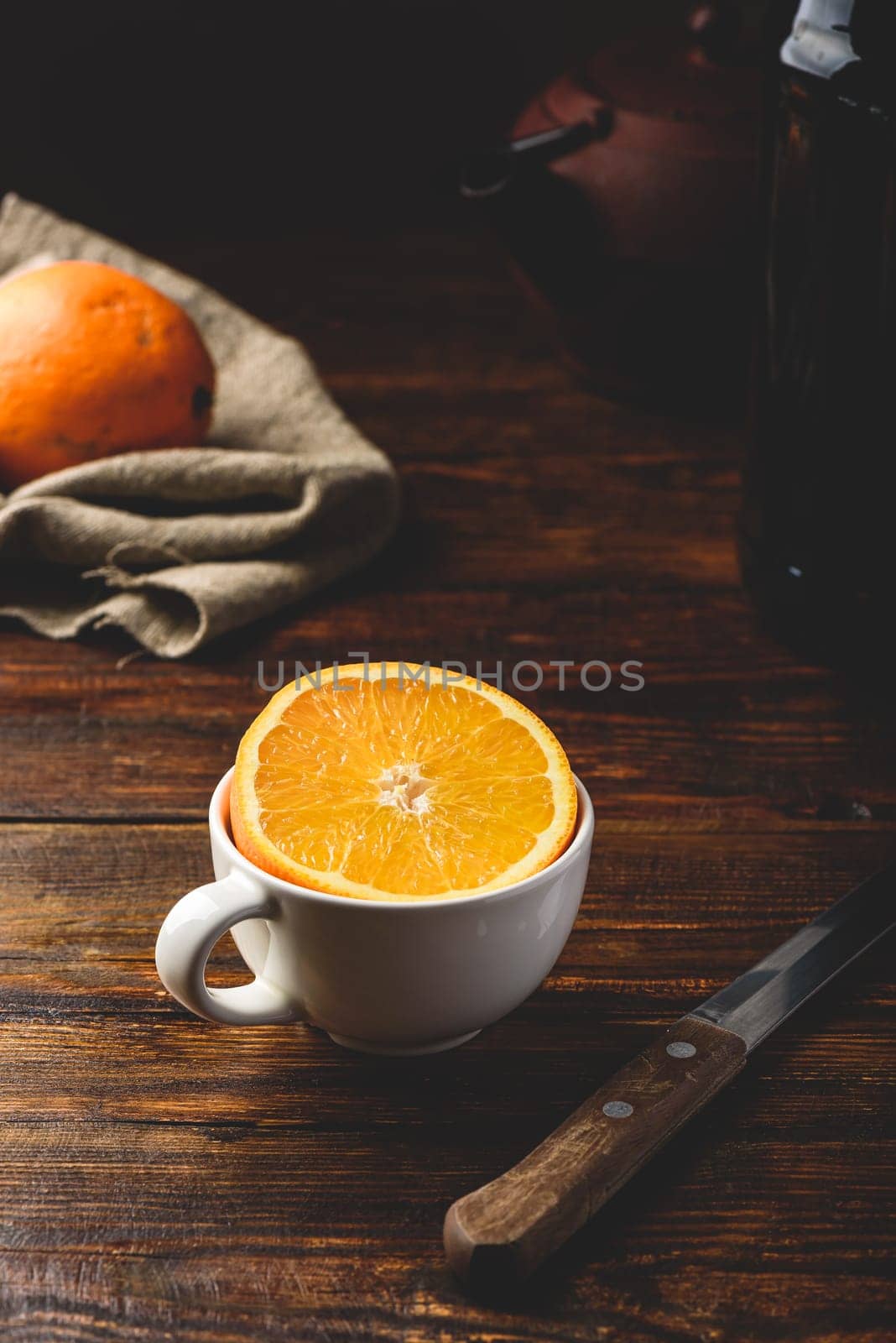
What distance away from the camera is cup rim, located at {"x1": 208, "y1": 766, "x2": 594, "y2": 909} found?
0.44m

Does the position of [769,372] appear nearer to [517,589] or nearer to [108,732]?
[517,589]

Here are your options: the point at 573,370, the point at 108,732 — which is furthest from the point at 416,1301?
the point at 573,370

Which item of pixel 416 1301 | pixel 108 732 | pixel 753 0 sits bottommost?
pixel 108 732

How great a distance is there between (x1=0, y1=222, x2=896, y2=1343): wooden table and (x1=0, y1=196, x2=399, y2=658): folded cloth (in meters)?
0.02

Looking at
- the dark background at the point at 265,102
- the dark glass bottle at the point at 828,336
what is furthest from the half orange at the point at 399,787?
the dark background at the point at 265,102

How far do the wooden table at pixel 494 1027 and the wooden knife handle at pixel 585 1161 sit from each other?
0.02 meters

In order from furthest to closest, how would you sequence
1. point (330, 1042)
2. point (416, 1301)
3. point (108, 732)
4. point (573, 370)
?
point (573, 370), point (108, 732), point (330, 1042), point (416, 1301)

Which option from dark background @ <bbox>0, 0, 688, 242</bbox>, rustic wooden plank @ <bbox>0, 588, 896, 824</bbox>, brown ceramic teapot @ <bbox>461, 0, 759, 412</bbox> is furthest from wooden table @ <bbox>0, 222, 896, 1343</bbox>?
dark background @ <bbox>0, 0, 688, 242</bbox>

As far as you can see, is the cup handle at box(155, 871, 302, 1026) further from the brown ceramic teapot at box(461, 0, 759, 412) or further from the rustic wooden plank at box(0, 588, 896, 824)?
the brown ceramic teapot at box(461, 0, 759, 412)

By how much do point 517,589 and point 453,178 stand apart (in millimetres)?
260

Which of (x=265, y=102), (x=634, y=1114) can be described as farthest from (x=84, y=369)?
(x=265, y=102)

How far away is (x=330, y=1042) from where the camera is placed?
523mm

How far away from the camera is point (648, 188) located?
35.5 inches

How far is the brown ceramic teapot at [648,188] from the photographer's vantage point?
0.89m
